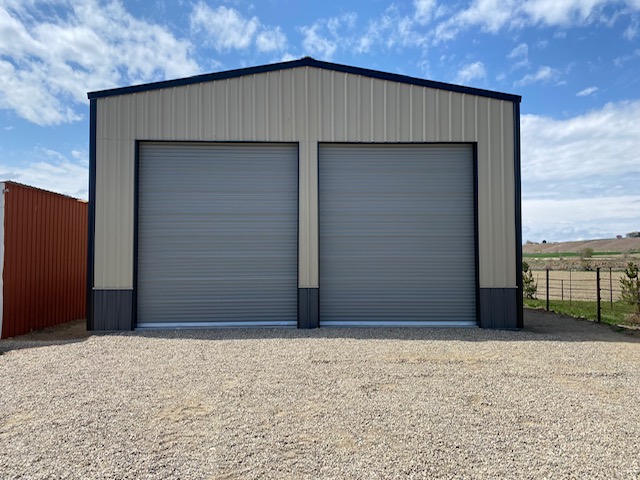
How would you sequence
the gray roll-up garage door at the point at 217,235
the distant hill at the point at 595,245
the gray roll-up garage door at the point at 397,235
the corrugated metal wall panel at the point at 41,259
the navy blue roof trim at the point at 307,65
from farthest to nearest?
1. the distant hill at the point at 595,245
2. the gray roll-up garage door at the point at 397,235
3. the gray roll-up garage door at the point at 217,235
4. the navy blue roof trim at the point at 307,65
5. the corrugated metal wall panel at the point at 41,259

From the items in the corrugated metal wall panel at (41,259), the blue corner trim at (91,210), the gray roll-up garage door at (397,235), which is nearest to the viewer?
the corrugated metal wall panel at (41,259)

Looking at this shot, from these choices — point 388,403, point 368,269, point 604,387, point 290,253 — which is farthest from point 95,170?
point 604,387

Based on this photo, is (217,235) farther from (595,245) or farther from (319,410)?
(595,245)

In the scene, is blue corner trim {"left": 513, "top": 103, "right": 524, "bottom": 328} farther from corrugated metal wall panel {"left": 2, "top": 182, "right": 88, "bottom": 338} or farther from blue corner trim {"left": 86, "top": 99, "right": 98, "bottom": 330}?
corrugated metal wall panel {"left": 2, "top": 182, "right": 88, "bottom": 338}

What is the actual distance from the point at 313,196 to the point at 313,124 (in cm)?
165

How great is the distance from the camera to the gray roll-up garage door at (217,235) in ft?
30.3

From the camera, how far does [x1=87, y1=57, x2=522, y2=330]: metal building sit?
918 centimetres

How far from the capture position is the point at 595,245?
81.6 metres

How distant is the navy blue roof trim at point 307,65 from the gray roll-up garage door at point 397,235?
1.30 m

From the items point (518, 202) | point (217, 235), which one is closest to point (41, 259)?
point (217, 235)

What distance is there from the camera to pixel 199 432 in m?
3.79

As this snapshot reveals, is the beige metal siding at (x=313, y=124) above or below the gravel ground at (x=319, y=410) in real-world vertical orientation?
above

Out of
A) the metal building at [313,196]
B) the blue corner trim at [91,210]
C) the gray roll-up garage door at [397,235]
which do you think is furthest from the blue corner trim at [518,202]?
the blue corner trim at [91,210]

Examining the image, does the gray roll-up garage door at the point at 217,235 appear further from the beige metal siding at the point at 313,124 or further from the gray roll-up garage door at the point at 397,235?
the gray roll-up garage door at the point at 397,235
